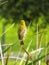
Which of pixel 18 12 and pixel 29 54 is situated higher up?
pixel 29 54

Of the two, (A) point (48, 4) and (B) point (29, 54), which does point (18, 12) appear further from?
(B) point (29, 54)

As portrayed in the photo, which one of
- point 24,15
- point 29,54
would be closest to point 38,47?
point 29,54

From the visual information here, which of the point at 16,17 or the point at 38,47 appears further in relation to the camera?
the point at 16,17

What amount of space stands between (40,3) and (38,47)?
15104 millimetres

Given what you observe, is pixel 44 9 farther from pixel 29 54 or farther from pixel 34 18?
pixel 29 54

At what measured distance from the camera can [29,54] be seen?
1.77m

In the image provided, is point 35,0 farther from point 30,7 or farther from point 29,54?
point 29,54

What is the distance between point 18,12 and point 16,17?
339 mm

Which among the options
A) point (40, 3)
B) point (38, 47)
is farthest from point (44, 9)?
point (38, 47)

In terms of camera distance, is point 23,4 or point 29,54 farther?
point 23,4

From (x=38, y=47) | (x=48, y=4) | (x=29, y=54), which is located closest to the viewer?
(x=29, y=54)

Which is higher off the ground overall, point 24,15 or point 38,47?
point 38,47

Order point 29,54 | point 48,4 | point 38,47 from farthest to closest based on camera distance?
point 48,4, point 38,47, point 29,54

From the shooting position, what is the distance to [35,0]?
55.7 ft
